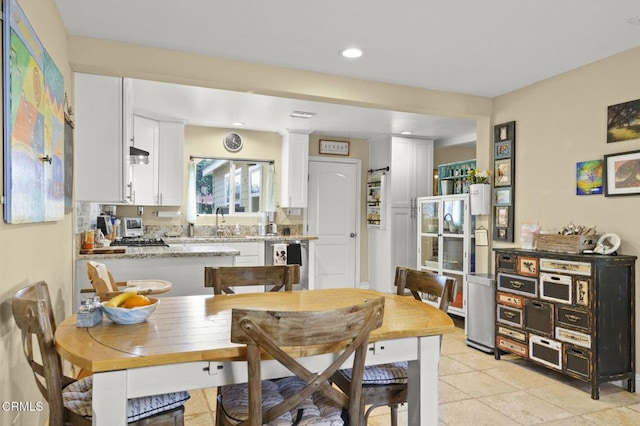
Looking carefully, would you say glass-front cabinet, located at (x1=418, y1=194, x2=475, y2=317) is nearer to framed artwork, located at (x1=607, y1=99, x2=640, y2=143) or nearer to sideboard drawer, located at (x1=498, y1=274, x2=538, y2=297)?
sideboard drawer, located at (x1=498, y1=274, x2=538, y2=297)

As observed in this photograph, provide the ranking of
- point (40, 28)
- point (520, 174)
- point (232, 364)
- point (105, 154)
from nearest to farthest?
point (232, 364) < point (40, 28) < point (105, 154) < point (520, 174)

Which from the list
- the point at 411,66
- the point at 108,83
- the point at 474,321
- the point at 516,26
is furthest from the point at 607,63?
the point at 108,83

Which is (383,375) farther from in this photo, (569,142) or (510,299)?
(569,142)

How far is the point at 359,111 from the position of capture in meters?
5.00

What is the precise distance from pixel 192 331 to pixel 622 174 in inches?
125

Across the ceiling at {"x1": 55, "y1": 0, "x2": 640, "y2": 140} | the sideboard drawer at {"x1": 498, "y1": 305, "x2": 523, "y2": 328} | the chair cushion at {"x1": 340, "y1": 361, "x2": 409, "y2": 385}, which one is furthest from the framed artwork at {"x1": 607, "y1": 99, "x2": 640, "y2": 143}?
the chair cushion at {"x1": 340, "y1": 361, "x2": 409, "y2": 385}

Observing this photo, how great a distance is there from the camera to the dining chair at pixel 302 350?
1307 millimetres

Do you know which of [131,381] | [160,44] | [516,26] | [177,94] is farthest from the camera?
[177,94]

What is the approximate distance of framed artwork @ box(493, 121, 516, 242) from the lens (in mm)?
4086

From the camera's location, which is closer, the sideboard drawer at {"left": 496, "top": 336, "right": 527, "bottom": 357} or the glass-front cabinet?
the sideboard drawer at {"left": 496, "top": 336, "right": 527, "bottom": 357}

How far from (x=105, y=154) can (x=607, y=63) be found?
3945mm

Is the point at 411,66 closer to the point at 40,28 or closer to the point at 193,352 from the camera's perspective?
the point at 40,28

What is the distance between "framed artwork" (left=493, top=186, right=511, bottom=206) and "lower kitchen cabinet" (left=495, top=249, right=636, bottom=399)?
75 cm

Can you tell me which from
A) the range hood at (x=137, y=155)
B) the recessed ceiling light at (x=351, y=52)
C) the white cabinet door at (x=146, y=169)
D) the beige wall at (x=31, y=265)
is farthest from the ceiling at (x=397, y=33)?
the white cabinet door at (x=146, y=169)
